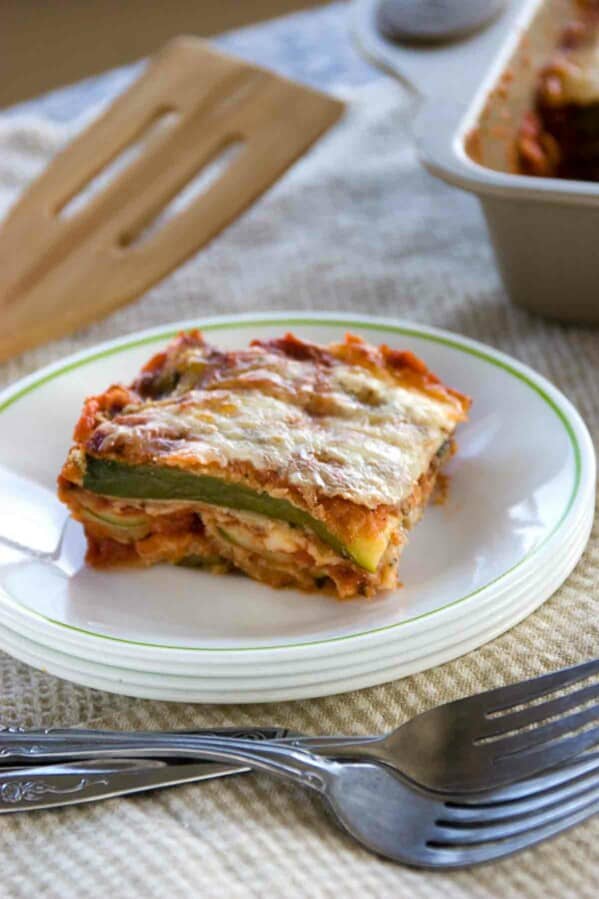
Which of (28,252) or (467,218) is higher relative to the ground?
(28,252)

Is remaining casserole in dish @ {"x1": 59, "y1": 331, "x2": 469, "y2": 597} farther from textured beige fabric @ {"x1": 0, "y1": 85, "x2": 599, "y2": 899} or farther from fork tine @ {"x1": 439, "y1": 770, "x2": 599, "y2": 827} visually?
fork tine @ {"x1": 439, "y1": 770, "x2": 599, "y2": 827}

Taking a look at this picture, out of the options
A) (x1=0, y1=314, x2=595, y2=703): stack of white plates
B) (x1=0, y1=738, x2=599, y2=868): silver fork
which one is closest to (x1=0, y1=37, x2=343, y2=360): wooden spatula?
(x1=0, y1=314, x2=595, y2=703): stack of white plates

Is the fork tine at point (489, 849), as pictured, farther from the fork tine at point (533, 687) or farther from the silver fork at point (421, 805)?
the fork tine at point (533, 687)

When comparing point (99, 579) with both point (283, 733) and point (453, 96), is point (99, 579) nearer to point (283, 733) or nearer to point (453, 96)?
point (283, 733)

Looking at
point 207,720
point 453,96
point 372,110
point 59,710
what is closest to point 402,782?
point 207,720

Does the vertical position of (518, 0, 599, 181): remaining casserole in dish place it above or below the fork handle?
below

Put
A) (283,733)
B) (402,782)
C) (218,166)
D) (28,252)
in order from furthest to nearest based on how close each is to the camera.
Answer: (218,166) < (28,252) < (283,733) < (402,782)
